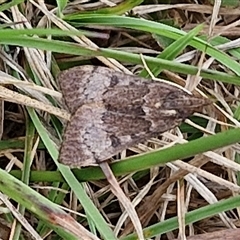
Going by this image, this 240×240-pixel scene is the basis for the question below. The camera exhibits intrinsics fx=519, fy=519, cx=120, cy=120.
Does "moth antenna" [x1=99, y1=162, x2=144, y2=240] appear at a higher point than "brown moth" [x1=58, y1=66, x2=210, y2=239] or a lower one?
lower

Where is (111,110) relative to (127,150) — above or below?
above

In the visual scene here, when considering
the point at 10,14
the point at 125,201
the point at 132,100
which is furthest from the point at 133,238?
the point at 10,14

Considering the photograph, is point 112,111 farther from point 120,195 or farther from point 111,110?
point 120,195

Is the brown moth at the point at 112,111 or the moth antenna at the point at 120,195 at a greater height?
the brown moth at the point at 112,111

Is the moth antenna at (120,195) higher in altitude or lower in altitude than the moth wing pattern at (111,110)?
lower

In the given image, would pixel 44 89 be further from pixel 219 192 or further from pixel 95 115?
pixel 219 192

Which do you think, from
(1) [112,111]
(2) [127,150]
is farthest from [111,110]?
(2) [127,150]

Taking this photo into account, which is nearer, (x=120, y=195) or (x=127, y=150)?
(x=120, y=195)
